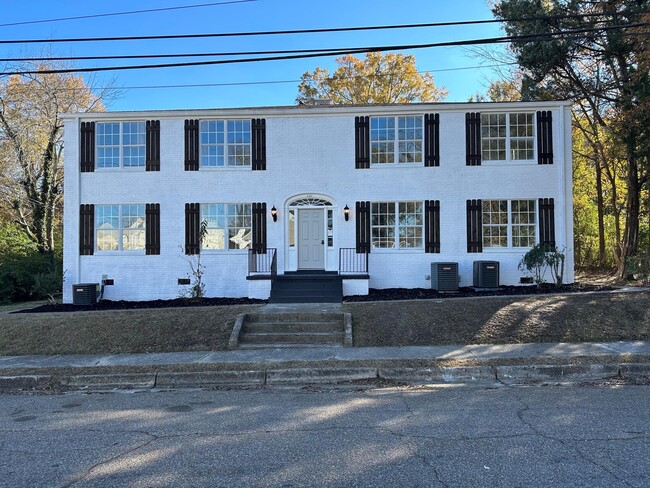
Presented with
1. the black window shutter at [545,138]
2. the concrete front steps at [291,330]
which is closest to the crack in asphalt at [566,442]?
the concrete front steps at [291,330]

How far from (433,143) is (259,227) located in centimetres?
625

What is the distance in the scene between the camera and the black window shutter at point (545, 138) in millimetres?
14617

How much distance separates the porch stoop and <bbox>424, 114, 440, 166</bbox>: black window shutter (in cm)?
478

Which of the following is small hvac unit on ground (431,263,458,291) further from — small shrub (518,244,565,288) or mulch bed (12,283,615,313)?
small shrub (518,244,565,288)

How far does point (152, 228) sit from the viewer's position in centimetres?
1489

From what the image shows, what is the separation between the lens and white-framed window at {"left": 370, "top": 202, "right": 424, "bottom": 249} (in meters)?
14.8

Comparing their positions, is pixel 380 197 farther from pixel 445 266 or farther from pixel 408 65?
pixel 408 65

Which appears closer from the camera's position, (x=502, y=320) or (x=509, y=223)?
(x=502, y=320)

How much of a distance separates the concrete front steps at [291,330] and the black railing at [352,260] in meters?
4.41

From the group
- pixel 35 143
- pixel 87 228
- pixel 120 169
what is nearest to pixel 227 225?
pixel 120 169

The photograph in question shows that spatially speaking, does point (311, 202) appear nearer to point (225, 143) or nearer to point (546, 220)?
point (225, 143)

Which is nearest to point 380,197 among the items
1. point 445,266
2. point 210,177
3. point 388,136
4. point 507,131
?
point 388,136

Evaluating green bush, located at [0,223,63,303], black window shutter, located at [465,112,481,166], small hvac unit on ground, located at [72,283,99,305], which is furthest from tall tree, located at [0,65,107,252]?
black window shutter, located at [465,112,481,166]

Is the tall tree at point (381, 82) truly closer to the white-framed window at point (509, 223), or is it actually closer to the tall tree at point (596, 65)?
the tall tree at point (596, 65)
